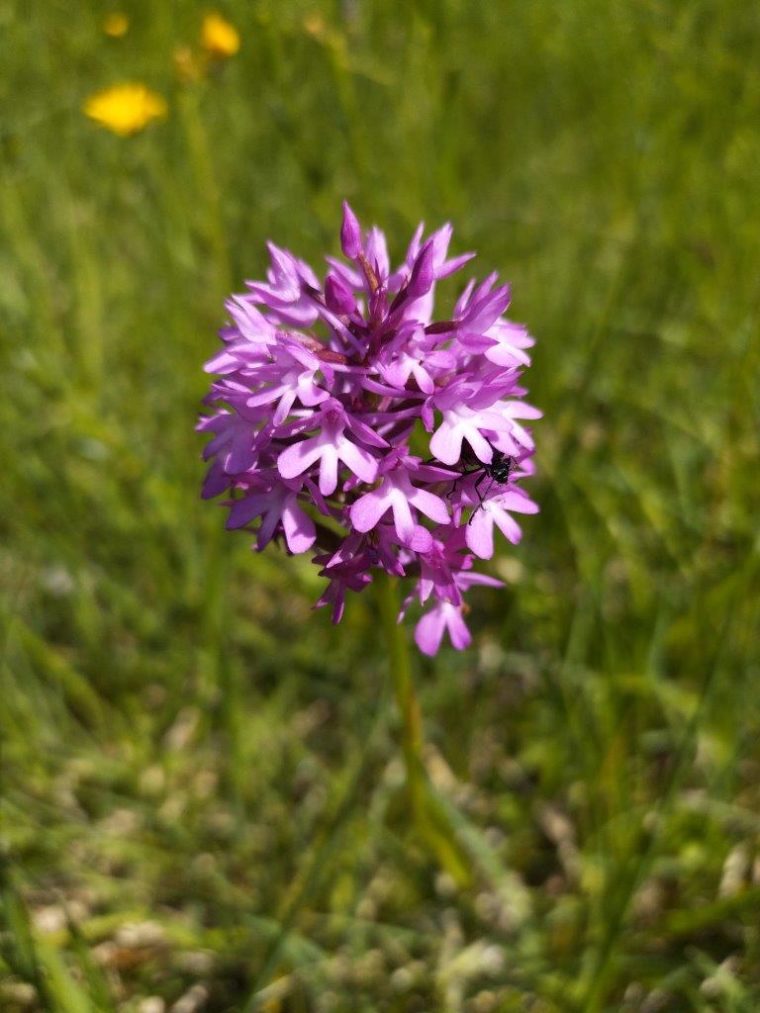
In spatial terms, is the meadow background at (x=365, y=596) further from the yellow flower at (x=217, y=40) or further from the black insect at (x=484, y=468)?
the black insect at (x=484, y=468)

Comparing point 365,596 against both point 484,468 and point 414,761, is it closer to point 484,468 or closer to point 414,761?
point 414,761

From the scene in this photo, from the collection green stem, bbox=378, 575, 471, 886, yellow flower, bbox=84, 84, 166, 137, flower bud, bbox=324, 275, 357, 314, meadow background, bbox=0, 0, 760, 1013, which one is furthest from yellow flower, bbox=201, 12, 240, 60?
green stem, bbox=378, 575, 471, 886

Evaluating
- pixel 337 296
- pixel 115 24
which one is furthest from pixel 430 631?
pixel 115 24

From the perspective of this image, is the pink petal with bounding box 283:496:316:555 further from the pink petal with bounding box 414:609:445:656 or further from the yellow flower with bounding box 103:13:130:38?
the yellow flower with bounding box 103:13:130:38

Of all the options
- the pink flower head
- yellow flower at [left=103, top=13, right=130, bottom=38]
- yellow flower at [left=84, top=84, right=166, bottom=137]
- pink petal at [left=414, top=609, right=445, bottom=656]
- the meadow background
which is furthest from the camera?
yellow flower at [left=84, top=84, right=166, bottom=137]

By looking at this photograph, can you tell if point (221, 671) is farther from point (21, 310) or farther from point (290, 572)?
point (21, 310)

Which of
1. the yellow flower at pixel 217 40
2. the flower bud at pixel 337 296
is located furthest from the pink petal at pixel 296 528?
the yellow flower at pixel 217 40
